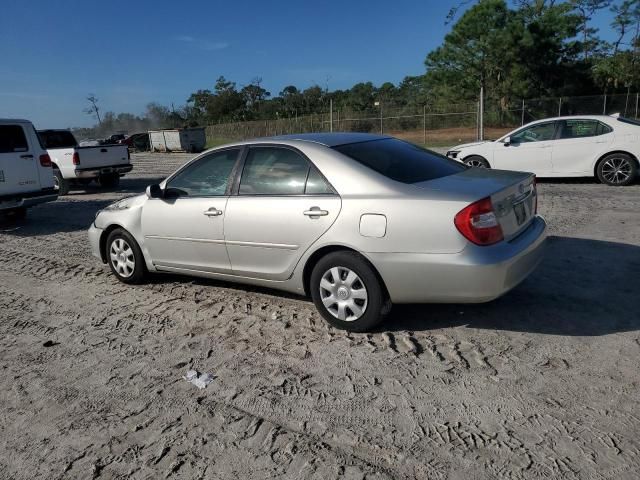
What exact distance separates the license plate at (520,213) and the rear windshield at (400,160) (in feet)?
2.04

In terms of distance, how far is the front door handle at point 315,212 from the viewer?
163 inches

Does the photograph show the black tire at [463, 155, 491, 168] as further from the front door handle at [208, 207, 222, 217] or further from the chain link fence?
the chain link fence

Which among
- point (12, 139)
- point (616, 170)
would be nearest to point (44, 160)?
point (12, 139)

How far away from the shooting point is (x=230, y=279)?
502 centimetres

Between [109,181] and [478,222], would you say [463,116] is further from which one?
[478,222]

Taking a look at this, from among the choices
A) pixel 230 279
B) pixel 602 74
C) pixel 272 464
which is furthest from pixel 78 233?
pixel 602 74

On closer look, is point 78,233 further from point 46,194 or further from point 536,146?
point 536,146

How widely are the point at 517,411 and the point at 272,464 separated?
143 cm

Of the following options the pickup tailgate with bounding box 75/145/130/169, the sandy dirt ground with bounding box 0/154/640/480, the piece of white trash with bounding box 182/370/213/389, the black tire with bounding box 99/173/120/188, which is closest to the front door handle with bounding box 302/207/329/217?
the sandy dirt ground with bounding box 0/154/640/480

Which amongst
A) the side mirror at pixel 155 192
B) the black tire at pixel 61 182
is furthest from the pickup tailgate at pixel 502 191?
the black tire at pixel 61 182

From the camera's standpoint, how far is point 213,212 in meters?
4.86

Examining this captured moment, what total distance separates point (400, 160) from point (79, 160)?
39.5 ft

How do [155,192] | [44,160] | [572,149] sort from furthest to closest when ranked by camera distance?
[572,149], [44,160], [155,192]

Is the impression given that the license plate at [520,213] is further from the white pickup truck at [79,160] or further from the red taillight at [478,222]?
the white pickup truck at [79,160]
